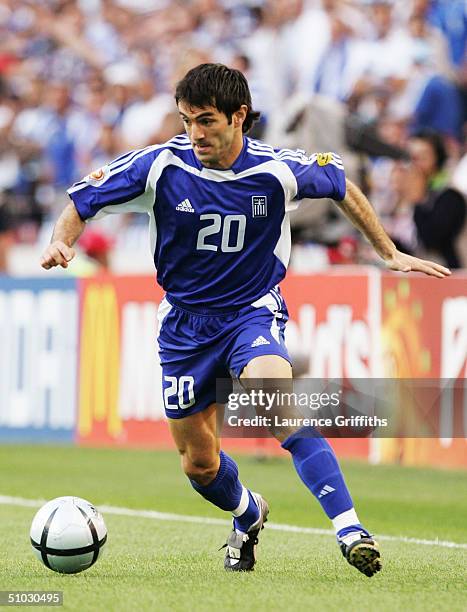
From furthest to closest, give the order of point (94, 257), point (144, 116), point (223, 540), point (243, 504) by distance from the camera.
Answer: point (144, 116) < point (94, 257) < point (223, 540) < point (243, 504)

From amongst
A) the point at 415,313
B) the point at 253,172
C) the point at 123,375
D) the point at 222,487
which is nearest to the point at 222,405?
the point at 222,487

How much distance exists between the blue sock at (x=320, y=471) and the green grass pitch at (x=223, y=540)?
→ 351mm

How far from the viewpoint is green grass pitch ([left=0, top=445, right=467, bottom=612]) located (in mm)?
5629

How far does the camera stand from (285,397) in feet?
19.9

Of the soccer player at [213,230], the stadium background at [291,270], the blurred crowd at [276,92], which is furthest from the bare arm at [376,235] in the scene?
the blurred crowd at [276,92]

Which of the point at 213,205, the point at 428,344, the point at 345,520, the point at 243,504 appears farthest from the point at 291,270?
the point at 345,520

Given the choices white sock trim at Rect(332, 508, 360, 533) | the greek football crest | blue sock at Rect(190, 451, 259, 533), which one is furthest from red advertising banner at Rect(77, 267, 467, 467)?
white sock trim at Rect(332, 508, 360, 533)

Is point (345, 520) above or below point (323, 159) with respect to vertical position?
below

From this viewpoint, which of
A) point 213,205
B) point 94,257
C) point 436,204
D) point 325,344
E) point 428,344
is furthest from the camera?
point 94,257

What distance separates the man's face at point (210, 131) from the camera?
20.3ft

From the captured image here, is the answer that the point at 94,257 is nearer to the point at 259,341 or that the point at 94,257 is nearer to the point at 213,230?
the point at 213,230

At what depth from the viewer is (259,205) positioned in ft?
21.1

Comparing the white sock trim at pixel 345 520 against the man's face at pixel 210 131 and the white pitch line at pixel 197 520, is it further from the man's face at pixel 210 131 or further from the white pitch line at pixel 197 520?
the white pitch line at pixel 197 520

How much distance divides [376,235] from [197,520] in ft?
9.77
